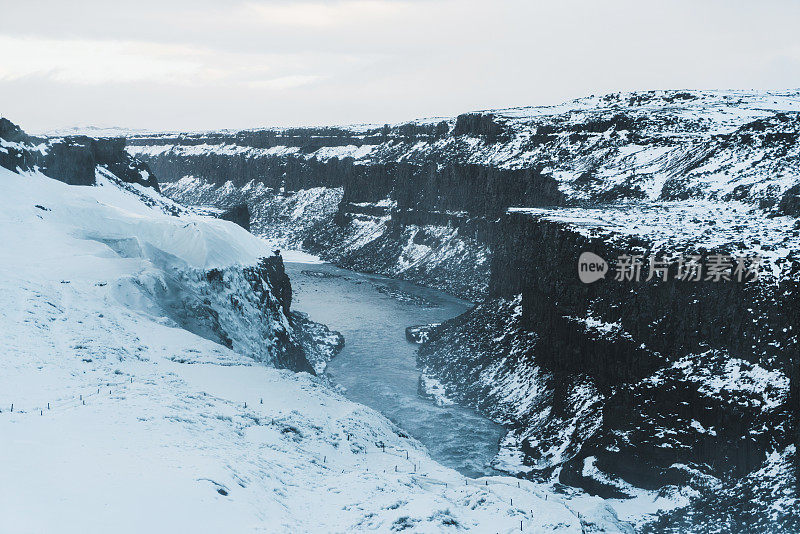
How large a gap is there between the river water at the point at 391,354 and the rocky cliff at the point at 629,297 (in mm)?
1752

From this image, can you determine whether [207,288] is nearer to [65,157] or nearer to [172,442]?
[172,442]

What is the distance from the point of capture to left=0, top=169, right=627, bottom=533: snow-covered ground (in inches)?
600

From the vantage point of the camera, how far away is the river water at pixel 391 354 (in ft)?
124

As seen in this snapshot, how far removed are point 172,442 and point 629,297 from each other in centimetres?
2567

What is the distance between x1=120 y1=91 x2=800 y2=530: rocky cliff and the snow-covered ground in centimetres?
738

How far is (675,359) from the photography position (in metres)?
32.4

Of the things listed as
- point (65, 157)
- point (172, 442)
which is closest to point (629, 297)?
point (172, 442)

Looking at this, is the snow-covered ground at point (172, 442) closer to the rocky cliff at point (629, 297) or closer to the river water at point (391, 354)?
the rocky cliff at point (629, 297)

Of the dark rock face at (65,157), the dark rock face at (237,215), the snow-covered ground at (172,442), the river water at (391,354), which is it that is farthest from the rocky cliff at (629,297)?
the dark rock face at (65,157)

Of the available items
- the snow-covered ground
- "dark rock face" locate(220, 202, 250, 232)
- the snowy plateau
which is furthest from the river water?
"dark rock face" locate(220, 202, 250, 232)

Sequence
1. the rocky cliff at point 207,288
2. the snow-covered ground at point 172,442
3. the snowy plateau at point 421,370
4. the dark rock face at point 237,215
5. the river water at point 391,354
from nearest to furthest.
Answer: the snow-covered ground at point 172,442 < the snowy plateau at point 421,370 < the river water at point 391,354 < the rocky cliff at point 207,288 < the dark rock face at point 237,215

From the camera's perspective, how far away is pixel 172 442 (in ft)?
63.2

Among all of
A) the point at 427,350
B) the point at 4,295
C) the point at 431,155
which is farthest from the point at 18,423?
the point at 431,155

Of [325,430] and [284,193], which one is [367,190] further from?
[325,430]
